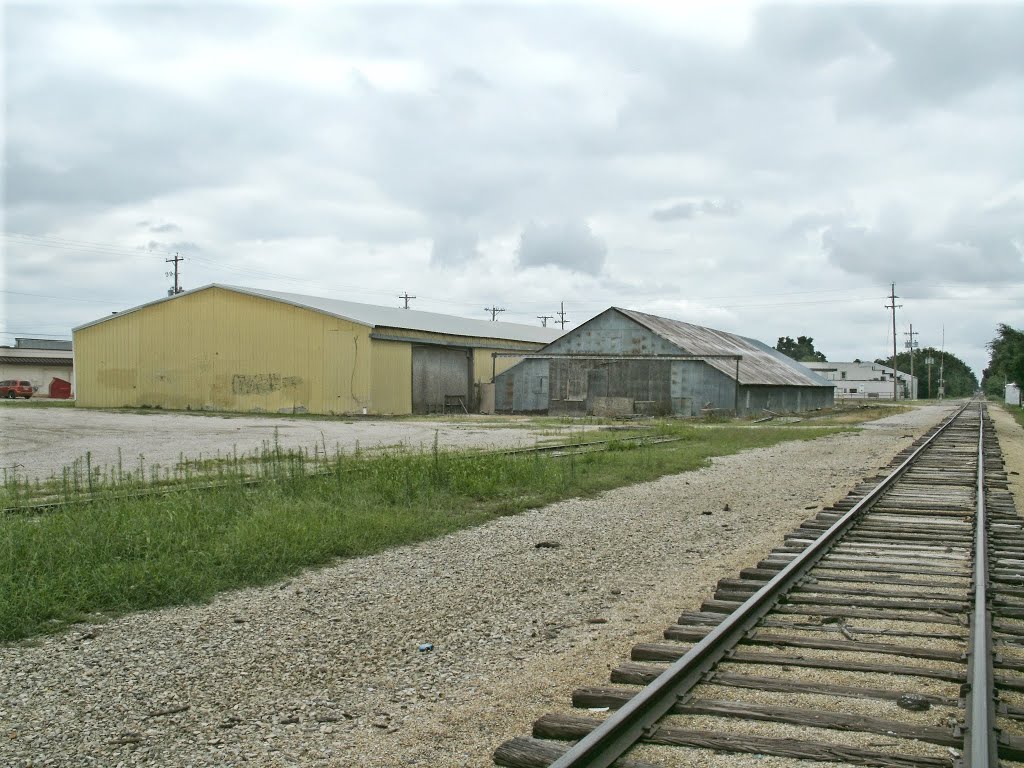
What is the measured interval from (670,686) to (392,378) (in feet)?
127

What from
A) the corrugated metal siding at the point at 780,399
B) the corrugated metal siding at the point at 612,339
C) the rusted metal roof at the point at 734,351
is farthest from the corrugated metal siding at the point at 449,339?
the corrugated metal siding at the point at 780,399

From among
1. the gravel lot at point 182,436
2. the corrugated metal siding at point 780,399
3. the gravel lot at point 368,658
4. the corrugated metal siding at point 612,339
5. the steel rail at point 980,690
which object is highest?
the corrugated metal siding at point 612,339

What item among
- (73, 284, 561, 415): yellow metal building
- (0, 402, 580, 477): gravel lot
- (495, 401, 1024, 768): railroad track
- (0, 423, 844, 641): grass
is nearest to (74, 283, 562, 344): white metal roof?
(73, 284, 561, 415): yellow metal building

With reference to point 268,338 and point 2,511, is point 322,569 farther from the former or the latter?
point 268,338

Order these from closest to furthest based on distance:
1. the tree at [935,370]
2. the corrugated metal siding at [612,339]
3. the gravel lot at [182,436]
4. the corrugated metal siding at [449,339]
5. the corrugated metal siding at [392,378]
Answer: the gravel lot at [182,436]
the corrugated metal siding at [392,378]
the corrugated metal siding at [449,339]
the corrugated metal siding at [612,339]
the tree at [935,370]

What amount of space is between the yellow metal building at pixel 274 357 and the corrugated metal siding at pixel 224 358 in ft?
0.17

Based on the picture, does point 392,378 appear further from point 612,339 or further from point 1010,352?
point 1010,352

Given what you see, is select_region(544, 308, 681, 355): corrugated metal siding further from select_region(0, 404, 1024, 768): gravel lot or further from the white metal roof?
select_region(0, 404, 1024, 768): gravel lot

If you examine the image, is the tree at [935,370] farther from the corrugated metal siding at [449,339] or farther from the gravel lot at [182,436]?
the gravel lot at [182,436]

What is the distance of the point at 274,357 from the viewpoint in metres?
44.4

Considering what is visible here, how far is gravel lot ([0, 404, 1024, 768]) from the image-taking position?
4801mm

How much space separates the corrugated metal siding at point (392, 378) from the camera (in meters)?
42.2

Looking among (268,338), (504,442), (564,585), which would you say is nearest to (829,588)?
(564,585)

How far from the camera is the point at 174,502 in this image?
11164mm
